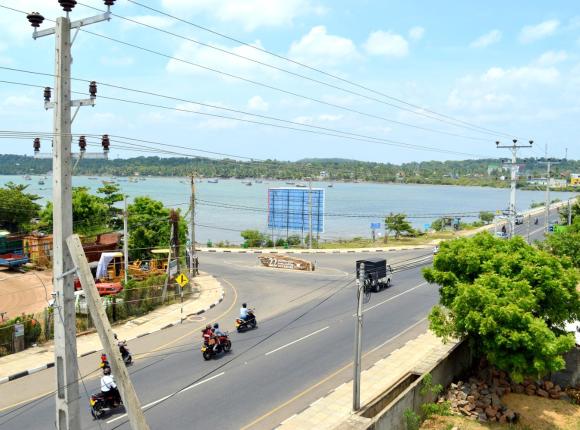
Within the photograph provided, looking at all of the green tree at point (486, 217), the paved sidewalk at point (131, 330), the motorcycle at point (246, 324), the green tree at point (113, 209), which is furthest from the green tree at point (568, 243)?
the green tree at point (486, 217)

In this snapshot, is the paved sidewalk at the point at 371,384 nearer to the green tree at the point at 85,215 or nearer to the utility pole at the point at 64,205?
the utility pole at the point at 64,205

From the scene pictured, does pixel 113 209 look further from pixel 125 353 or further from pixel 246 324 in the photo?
pixel 125 353

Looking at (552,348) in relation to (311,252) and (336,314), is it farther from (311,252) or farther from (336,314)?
(311,252)

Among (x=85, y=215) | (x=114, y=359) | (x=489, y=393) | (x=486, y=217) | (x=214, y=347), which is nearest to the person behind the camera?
(x=114, y=359)

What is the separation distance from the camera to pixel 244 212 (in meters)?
112

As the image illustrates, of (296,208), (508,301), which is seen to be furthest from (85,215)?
(508,301)

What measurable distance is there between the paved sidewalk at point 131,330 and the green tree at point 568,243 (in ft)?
77.0

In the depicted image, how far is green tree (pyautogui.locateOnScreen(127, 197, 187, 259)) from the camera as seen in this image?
3581 centimetres

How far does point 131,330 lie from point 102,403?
8.58m

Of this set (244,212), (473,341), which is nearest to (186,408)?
(473,341)

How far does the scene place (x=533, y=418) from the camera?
1536 centimetres

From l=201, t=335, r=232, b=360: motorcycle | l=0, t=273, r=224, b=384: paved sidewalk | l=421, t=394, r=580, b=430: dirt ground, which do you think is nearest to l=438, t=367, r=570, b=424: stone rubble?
l=421, t=394, r=580, b=430: dirt ground

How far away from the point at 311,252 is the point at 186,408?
3383 centimetres

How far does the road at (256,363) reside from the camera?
13.9 metres
